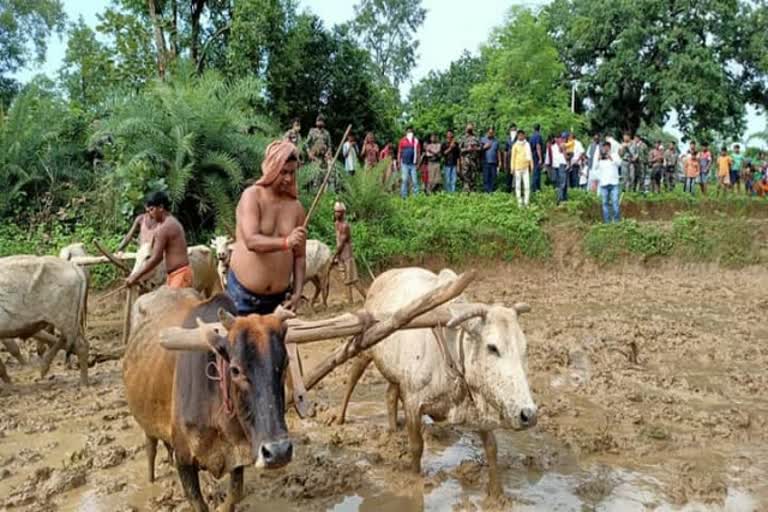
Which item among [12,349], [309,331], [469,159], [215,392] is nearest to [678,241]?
[469,159]

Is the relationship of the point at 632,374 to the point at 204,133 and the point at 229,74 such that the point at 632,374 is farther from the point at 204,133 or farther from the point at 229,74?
the point at 229,74

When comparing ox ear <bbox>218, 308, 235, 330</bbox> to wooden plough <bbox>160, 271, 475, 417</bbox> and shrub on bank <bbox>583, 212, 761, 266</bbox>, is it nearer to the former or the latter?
wooden plough <bbox>160, 271, 475, 417</bbox>

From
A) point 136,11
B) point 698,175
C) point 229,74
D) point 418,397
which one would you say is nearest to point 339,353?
point 418,397

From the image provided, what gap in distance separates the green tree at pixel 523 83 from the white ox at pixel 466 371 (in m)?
18.4

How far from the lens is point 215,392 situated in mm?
3936

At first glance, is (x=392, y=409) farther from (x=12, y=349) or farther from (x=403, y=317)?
(x=12, y=349)

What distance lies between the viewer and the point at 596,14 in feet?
100.0

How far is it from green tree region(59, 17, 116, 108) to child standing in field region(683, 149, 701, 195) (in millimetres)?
16283

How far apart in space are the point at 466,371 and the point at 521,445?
1.87m

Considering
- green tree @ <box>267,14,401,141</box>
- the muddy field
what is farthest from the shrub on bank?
green tree @ <box>267,14,401,141</box>

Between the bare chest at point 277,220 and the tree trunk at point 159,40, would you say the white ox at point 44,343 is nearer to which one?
the bare chest at point 277,220

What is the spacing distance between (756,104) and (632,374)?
89.1 ft

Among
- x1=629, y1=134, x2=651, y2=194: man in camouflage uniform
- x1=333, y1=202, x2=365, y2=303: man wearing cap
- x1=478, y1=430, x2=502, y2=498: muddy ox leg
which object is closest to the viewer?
x1=478, y1=430, x2=502, y2=498: muddy ox leg

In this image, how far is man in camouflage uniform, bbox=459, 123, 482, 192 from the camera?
18.2 meters
